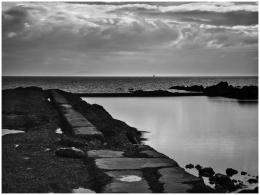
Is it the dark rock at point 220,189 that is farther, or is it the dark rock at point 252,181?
the dark rock at point 252,181

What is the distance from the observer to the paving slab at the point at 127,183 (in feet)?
15.6

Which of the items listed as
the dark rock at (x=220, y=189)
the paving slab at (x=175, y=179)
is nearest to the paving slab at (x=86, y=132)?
the paving slab at (x=175, y=179)

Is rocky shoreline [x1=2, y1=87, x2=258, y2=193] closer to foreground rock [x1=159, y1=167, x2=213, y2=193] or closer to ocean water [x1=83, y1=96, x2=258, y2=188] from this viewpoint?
foreground rock [x1=159, y1=167, x2=213, y2=193]

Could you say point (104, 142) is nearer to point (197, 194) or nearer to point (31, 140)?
point (31, 140)

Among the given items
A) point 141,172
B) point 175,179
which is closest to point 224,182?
point 175,179

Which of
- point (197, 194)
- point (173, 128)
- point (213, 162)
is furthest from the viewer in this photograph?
point (173, 128)

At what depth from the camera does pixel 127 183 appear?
5.01m

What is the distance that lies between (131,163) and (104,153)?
795mm

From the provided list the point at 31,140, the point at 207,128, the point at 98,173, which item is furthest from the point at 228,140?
the point at 98,173

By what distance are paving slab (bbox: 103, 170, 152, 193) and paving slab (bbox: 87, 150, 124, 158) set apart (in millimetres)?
1009

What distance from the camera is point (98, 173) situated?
5504 millimetres

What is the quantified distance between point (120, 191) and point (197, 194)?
33.8 inches

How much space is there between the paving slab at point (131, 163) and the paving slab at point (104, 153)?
8.9 inches

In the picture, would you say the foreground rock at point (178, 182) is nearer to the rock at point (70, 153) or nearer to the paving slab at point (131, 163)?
the paving slab at point (131, 163)
